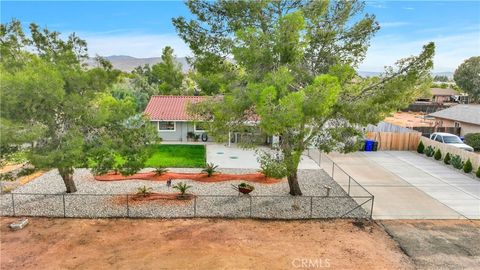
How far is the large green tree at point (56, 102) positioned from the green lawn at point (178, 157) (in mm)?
6065

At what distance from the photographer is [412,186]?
60.1 ft

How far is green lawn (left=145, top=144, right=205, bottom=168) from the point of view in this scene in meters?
21.2

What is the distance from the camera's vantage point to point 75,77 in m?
12.7

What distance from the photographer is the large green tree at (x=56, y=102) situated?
11594 mm

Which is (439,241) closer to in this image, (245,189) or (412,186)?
(412,186)

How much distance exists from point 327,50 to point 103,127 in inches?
368

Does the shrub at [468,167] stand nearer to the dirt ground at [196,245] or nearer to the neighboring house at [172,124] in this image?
the dirt ground at [196,245]

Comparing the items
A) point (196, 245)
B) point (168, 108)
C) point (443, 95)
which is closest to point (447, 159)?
Answer: point (196, 245)

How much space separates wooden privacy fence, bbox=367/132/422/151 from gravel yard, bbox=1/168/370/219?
35.5ft

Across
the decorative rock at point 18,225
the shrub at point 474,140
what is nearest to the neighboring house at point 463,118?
the shrub at point 474,140

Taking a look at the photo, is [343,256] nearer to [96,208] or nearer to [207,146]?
[96,208]

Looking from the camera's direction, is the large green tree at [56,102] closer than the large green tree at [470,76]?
Yes

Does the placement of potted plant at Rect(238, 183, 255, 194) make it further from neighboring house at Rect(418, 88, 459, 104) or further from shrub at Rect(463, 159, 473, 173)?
neighboring house at Rect(418, 88, 459, 104)

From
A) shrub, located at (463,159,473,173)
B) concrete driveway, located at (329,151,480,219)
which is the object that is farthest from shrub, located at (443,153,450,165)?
shrub, located at (463,159,473,173)
